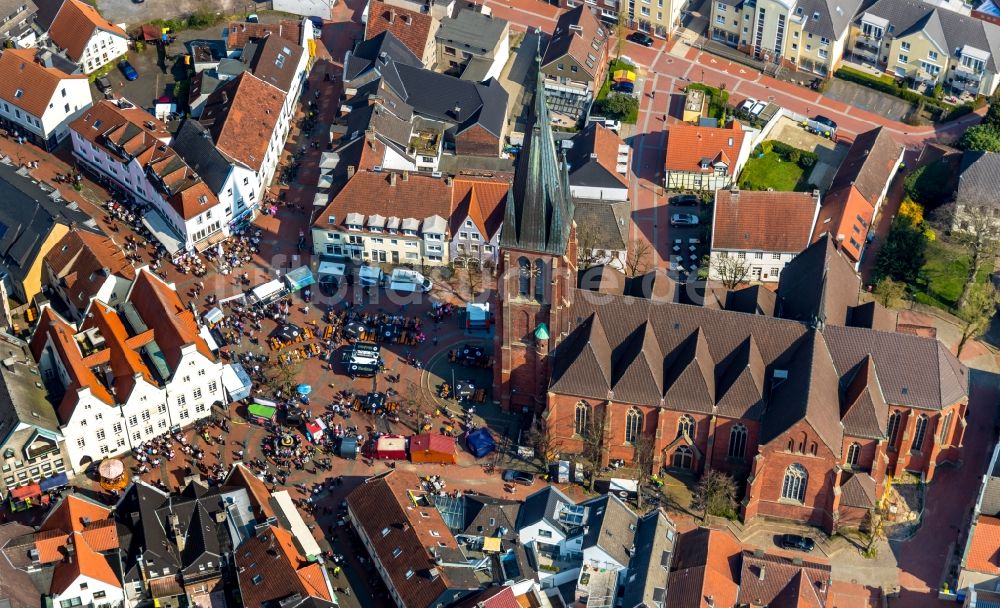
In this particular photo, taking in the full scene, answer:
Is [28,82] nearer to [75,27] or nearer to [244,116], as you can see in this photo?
[75,27]

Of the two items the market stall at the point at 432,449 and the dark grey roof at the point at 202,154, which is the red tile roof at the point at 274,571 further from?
the dark grey roof at the point at 202,154

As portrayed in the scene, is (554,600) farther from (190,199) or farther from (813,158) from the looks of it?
(813,158)

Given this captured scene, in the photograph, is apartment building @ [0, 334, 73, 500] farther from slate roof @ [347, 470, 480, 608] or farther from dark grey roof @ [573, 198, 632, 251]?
dark grey roof @ [573, 198, 632, 251]

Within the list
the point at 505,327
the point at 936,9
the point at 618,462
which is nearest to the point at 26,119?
the point at 505,327

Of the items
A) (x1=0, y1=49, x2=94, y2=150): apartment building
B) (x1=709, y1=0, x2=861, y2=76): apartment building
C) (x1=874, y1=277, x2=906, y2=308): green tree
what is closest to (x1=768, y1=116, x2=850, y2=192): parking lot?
(x1=709, y1=0, x2=861, y2=76): apartment building

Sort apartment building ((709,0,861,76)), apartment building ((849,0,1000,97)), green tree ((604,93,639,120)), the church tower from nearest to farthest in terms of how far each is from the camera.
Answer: the church tower < green tree ((604,93,639,120)) < apartment building ((849,0,1000,97)) < apartment building ((709,0,861,76))

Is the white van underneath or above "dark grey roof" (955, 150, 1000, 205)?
underneath

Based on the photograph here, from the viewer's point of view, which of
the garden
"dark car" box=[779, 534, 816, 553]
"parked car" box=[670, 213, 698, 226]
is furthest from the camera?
the garden
